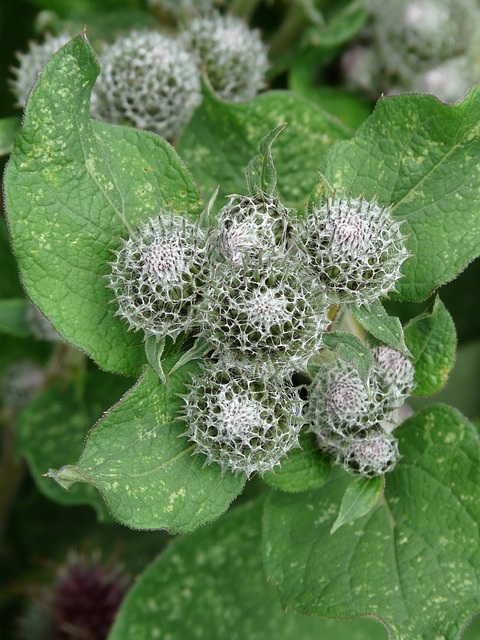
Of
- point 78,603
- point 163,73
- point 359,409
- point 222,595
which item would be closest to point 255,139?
point 163,73

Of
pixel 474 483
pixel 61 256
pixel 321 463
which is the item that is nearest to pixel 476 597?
pixel 474 483

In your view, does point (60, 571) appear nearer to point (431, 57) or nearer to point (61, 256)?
point (61, 256)

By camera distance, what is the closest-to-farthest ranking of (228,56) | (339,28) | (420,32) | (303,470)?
(303,470)
(228,56)
(339,28)
(420,32)

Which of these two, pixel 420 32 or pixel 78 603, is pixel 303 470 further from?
pixel 420 32

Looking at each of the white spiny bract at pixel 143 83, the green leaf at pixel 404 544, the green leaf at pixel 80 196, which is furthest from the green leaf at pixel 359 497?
the white spiny bract at pixel 143 83

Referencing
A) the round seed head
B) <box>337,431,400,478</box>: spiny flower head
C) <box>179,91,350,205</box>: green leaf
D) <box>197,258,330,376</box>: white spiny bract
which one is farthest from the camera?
the round seed head

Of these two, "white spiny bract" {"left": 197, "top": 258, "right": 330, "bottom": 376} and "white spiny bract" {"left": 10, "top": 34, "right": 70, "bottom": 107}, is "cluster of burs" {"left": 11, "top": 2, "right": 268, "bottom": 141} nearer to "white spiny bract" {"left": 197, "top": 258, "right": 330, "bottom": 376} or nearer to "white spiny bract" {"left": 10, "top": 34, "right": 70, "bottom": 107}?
"white spiny bract" {"left": 10, "top": 34, "right": 70, "bottom": 107}

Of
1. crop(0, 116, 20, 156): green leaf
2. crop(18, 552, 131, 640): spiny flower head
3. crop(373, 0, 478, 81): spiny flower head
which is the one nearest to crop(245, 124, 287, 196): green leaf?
crop(0, 116, 20, 156): green leaf
